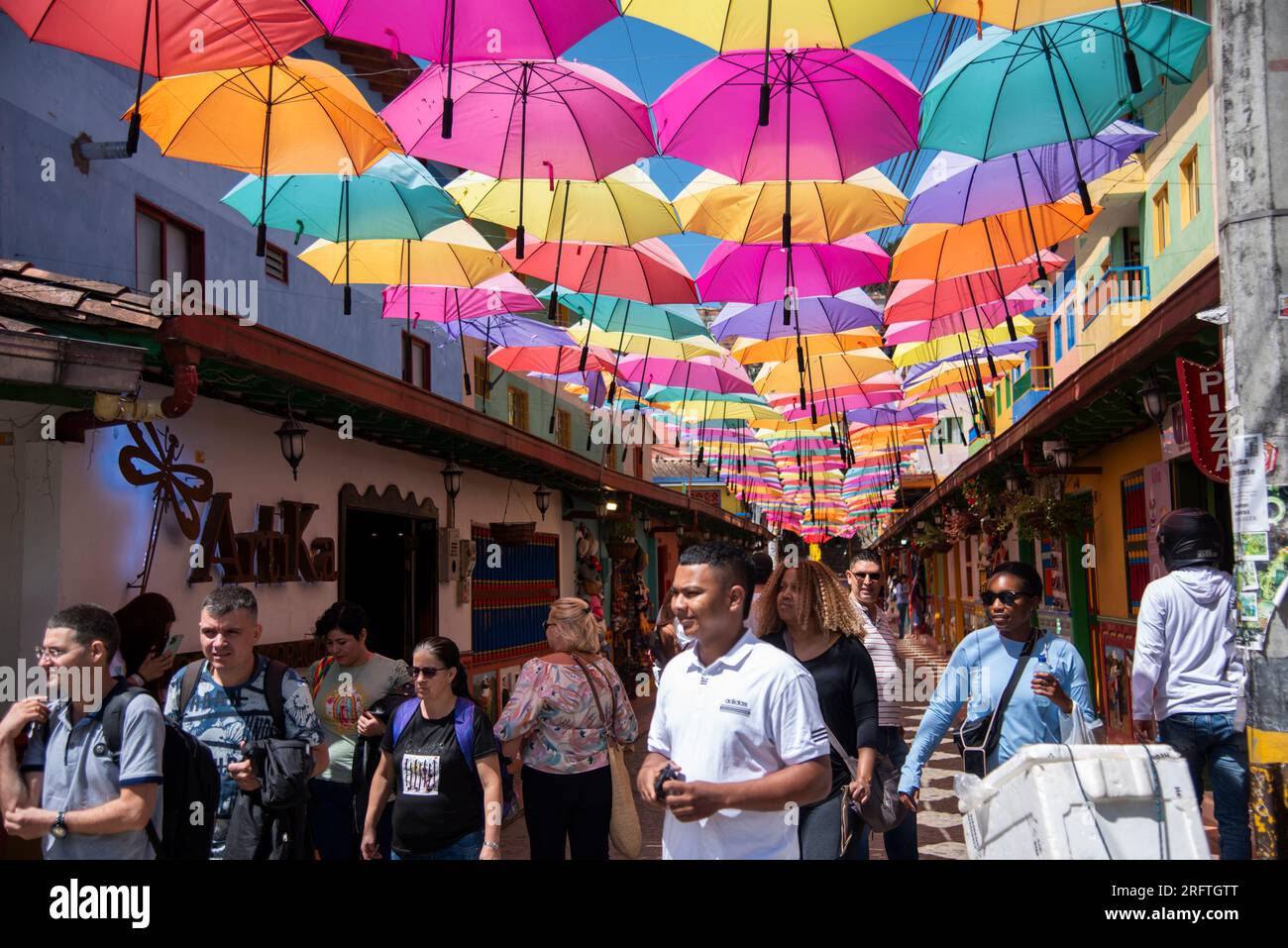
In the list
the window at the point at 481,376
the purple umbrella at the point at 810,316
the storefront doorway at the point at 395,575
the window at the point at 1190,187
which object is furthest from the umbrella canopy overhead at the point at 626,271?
the window at the point at 481,376

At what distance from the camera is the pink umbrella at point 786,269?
39.8 ft

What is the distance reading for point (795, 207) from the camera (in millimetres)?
10664

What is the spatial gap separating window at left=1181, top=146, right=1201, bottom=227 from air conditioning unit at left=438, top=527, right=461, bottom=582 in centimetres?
969

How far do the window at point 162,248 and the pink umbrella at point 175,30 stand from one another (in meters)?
2.57

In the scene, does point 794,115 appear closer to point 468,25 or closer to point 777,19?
point 777,19

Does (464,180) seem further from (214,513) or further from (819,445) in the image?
(819,445)

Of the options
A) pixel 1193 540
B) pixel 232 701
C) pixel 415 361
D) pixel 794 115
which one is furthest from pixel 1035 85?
pixel 415 361

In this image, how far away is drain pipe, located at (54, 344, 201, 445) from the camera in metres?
6.46

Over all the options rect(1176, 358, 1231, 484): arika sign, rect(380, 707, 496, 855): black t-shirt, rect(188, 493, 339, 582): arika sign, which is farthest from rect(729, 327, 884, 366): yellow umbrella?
rect(380, 707, 496, 855): black t-shirt

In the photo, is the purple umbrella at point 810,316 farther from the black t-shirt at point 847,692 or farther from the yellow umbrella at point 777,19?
the black t-shirt at point 847,692

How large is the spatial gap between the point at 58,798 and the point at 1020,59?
7.93m

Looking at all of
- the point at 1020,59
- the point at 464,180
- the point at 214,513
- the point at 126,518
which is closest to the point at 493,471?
the point at 464,180

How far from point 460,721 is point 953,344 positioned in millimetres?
12846

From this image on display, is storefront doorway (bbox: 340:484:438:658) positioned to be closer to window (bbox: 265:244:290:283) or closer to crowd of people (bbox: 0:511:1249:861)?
window (bbox: 265:244:290:283)
